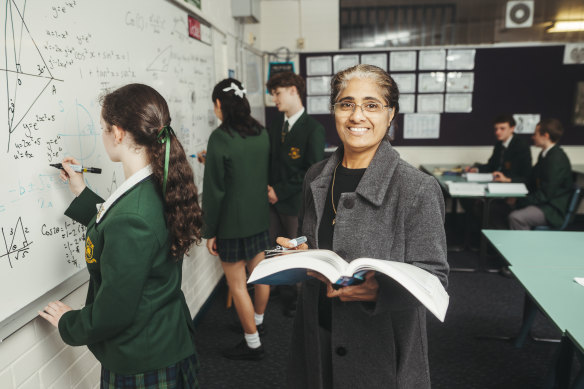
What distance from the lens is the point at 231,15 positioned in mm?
3453

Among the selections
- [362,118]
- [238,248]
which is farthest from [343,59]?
[362,118]

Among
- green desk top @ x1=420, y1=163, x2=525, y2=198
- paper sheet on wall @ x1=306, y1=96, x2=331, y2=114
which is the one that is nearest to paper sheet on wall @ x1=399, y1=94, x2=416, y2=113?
green desk top @ x1=420, y1=163, x2=525, y2=198

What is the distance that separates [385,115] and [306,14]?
408 centimetres

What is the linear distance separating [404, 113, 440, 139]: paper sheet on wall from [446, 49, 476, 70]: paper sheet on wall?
58 centimetres

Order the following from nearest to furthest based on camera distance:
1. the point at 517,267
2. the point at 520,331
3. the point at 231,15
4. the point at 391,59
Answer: the point at 517,267 < the point at 520,331 < the point at 231,15 < the point at 391,59

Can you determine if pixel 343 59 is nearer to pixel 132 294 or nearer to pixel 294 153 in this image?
pixel 294 153

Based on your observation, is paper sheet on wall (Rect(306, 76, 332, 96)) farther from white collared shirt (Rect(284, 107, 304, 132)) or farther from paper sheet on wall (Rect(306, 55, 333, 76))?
white collared shirt (Rect(284, 107, 304, 132))

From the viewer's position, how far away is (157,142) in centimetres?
111

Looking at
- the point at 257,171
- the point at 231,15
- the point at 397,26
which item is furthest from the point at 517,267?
the point at 397,26

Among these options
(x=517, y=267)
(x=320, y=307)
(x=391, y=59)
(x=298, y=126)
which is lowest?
(x=517, y=267)

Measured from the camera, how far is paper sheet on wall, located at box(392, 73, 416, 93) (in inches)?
186

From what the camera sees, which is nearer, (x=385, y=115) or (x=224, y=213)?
(x=385, y=115)

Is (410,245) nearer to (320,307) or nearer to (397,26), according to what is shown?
(320,307)

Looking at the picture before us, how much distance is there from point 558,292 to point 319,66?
3.85 meters
